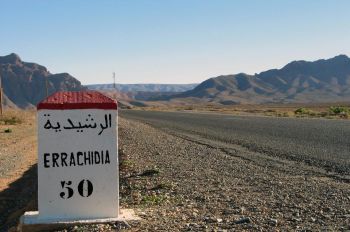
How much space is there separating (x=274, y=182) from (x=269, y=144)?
10281 mm

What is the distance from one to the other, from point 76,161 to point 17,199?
307 inches

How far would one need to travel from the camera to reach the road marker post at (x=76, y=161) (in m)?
7.21

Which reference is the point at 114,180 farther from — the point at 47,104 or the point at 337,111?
the point at 337,111

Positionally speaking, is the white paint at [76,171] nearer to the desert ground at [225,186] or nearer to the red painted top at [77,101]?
the red painted top at [77,101]

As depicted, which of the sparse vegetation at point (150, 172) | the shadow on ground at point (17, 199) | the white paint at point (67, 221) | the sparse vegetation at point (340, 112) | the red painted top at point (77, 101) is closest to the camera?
the red painted top at point (77, 101)

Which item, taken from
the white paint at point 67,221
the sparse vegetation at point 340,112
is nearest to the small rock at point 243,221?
the white paint at point 67,221

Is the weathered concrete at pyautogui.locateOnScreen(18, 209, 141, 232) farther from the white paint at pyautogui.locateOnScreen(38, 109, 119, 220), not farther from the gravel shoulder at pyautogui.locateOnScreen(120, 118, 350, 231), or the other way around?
the gravel shoulder at pyautogui.locateOnScreen(120, 118, 350, 231)

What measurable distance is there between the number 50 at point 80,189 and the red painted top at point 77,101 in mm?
970

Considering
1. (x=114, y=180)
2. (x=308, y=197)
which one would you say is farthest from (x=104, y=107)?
(x=308, y=197)

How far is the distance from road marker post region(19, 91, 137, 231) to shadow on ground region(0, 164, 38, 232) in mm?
3889

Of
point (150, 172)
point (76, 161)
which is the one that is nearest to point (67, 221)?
point (76, 161)

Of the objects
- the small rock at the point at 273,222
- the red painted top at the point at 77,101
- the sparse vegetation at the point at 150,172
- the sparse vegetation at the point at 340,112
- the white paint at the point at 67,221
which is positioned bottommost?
the sparse vegetation at the point at 340,112

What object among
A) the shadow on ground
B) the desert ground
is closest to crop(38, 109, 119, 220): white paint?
the desert ground

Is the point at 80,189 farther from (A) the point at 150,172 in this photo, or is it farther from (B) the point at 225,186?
(A) the point at 150,172
